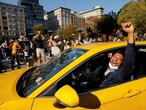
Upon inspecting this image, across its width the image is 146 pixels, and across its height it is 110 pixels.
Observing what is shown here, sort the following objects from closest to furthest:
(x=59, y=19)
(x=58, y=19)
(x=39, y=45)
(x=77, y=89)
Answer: (x=77, y=89)
(x=39, y=45)
(x=59, y=19)
(x=58, y=19)

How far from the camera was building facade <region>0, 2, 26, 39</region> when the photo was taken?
13925 centimetres

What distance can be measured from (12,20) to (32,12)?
1033 inches

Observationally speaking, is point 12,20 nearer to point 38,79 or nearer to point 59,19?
point 59,19

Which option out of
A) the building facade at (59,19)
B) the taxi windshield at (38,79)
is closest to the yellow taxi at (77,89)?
the taxi windshield at (38,79)

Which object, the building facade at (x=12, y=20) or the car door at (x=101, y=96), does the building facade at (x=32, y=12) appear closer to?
the building facade at (x=12, y=20)

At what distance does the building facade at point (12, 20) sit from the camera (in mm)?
139250

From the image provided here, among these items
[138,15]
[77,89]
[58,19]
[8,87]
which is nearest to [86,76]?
[77,89]

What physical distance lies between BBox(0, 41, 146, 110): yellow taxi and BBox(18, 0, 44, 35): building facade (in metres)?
159

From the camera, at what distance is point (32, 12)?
171m

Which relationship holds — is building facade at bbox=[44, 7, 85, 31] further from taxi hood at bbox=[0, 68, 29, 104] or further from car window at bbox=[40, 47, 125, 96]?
car window at bbox=[40, 47, 125, 96]

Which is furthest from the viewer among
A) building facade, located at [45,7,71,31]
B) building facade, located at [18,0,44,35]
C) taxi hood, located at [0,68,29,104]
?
building facade, located at [45,7,71,31]

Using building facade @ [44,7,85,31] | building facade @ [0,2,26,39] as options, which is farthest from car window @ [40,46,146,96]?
building facade @ [44,7,85,31]

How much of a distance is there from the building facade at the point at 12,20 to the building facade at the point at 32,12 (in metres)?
9.78

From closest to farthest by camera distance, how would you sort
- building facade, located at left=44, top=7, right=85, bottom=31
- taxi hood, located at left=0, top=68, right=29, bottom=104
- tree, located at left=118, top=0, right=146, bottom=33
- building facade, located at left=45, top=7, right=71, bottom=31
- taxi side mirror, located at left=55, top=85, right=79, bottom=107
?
taxi side mirror, located at left=55, top=85, right=79, bottom=107 < taxi hood, located at left=0, top=68, right=29, bottom=104 < tree, located at left=118, top=0, right=146, bottom=33 < building facade, located at left=44, top=7, right=85, bottom=31 < building facade, located at left=45, top=7, right=71, bottom=31
